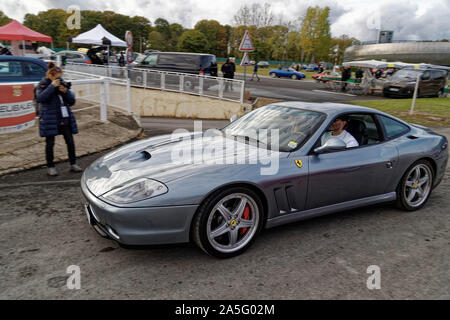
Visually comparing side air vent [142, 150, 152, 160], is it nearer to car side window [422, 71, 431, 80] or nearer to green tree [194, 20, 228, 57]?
car side window [422, 71, 431, 80]

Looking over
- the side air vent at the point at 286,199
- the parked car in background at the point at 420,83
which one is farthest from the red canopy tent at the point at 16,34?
the parked car in background at the point at 420,83

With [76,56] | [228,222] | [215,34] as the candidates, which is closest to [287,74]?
[76,56]

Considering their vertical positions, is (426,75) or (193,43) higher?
(193,43)

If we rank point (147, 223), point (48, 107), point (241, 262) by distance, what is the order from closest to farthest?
point (147, 223), point (241, 262), point (48, 107)

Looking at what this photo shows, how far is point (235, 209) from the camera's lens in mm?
3176

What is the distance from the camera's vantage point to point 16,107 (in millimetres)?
6977

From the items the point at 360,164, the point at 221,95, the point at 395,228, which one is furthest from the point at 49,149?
the point at 221,95

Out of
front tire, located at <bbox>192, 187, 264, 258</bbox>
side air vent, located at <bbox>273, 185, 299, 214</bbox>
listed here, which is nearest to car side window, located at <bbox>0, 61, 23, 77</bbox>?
front tire, located at <bbox>192, 187, 264, 258</bbox>

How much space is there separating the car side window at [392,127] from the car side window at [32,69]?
29.9 feet

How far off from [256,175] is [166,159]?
925 mm

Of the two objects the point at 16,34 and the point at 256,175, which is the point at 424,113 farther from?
the point at 16,34

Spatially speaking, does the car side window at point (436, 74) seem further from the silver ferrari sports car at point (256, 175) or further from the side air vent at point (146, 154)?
the side air vent at point (146, 154)

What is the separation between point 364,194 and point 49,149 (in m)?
4.57

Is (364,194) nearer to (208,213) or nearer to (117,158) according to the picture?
(208,213)
